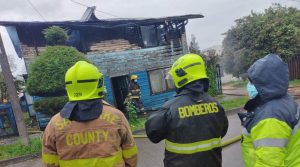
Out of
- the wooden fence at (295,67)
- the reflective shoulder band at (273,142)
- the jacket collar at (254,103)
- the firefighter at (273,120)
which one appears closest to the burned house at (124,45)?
the wooden fence at (295,67)

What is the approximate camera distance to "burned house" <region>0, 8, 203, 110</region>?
41.2 ft

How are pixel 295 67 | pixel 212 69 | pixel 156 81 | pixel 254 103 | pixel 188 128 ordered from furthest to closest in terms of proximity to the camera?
pixel 295 67
pixel 212 69
pixel 156 81
pixel 188 128
pixel 254 103

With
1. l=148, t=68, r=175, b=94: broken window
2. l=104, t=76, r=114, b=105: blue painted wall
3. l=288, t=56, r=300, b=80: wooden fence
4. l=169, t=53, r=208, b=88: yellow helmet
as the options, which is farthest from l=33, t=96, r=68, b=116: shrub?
l=288, t=56, r=300, b=80: wooden fence

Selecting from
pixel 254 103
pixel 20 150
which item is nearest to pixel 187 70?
pixel 254 103

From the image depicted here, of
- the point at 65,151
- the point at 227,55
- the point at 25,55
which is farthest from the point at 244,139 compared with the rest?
the point at 227,55

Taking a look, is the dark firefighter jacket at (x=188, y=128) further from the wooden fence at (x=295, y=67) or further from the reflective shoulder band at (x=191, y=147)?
the wooden fence at (x=295, y=67)

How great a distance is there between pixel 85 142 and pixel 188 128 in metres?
0.82

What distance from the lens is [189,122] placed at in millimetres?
2377

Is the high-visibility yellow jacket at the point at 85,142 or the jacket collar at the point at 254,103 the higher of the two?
the jacket collar at the point at 254,103

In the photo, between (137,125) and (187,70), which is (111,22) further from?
(187,70)

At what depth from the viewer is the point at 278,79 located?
192cm

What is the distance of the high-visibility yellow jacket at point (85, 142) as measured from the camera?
215 centimetres

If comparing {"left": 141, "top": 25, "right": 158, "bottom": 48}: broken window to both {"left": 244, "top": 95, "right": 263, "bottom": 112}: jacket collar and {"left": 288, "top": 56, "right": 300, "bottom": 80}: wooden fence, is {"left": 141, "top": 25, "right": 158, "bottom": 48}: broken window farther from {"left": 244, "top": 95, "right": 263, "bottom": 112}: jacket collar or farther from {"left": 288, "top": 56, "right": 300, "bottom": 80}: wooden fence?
{"left": 244, "top": 95, "right": 263, "bottom": 112}: jacket collar

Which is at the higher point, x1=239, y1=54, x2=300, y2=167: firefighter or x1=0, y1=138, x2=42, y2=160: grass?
x1=239, y1=54, x2=300, y2=167: firefighter
